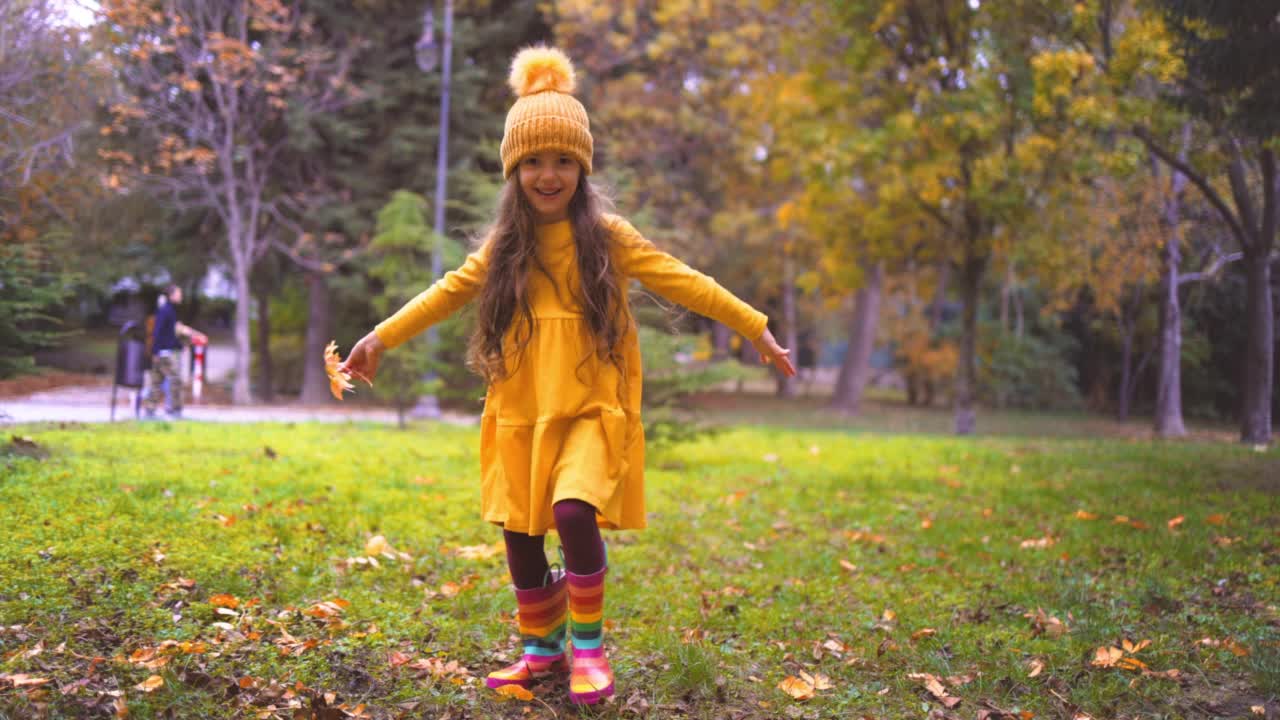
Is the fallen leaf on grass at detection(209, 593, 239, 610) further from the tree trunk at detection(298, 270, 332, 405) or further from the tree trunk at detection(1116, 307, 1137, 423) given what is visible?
the tree trunk at detection(1116, 307, 1137, 423)

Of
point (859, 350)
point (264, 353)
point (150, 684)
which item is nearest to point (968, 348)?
point (859, 350)

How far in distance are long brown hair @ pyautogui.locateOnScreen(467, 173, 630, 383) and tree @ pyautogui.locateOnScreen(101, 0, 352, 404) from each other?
14747 mm

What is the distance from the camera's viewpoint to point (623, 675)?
3844 millimetres

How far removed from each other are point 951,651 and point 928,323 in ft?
88.1

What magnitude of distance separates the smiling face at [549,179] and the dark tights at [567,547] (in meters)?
1.10

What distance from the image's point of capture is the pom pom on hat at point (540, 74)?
3641 mm

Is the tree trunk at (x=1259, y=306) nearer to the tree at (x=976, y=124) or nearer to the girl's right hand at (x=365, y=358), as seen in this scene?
the tree at (x=976, y=124)

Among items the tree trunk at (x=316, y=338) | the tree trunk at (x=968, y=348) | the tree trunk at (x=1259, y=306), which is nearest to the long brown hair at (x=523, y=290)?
the tree trunk at (x=1259, y=306)

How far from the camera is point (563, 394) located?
11.3 ft

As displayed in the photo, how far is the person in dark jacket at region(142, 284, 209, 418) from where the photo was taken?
13.0 m

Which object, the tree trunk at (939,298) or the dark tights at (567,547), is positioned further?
the tree trunk at (939,298)

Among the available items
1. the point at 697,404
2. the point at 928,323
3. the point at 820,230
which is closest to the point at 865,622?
the point at 697,404

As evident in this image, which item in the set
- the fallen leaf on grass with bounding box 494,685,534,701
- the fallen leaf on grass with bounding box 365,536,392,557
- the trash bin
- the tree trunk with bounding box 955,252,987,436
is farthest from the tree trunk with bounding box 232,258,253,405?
the fallen leaf on grass with bounding box 494,685,534,701

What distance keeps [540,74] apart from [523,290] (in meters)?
0.83
